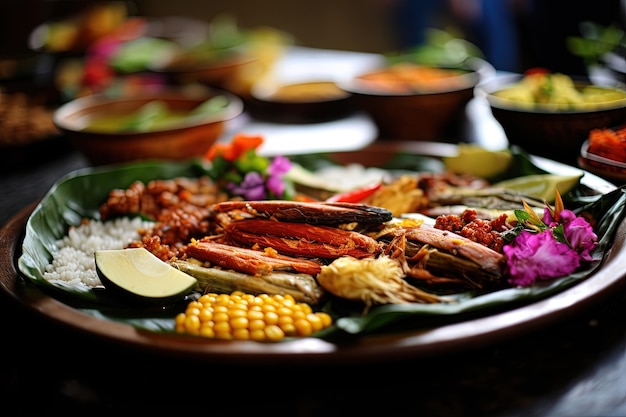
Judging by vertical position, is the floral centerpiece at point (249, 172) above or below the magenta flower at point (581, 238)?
below

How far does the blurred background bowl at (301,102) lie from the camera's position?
3658 millimetres

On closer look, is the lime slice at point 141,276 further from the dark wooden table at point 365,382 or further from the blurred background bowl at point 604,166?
the blurred background bowl at point 604,166

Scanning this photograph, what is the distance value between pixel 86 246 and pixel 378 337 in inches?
45.4

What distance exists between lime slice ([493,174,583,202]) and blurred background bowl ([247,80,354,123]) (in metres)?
1.47

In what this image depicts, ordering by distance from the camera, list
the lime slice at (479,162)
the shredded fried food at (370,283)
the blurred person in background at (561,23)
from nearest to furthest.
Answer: the shredded fried food at (370,283), the lime slice at (479,162), the blurred person in background at (561,23)

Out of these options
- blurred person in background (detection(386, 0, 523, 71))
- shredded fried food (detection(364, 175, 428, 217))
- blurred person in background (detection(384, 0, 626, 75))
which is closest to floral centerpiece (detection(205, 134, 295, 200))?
shredded fried food (detection(364, 175, 428, 217))

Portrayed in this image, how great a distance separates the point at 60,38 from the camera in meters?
5.14

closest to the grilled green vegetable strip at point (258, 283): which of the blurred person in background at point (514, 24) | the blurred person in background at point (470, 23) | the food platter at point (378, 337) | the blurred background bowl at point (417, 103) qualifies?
the food platter at point (378, 337)

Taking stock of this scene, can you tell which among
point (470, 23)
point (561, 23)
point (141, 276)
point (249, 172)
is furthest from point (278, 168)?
point (470, 23)

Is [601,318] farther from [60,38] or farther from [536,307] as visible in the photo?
[60,38]

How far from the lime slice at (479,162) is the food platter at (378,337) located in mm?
983

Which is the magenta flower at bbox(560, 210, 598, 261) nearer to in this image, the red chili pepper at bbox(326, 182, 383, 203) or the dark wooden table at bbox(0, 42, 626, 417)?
the dark wooden table at bbox(0, 42, 626, 417)

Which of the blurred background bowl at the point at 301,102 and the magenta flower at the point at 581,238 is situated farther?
the blurred background bowl at the point at 301,102

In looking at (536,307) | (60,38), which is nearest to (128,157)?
(536,307)
